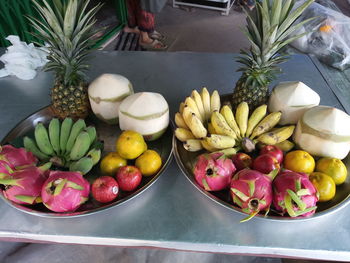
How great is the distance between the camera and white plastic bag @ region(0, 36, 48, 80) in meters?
1.34

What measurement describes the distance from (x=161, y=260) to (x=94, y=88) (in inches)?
36.4

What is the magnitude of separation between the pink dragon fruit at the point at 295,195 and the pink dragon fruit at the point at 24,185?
65cm

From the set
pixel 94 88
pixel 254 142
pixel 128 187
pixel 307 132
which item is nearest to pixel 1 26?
pixel 94 88

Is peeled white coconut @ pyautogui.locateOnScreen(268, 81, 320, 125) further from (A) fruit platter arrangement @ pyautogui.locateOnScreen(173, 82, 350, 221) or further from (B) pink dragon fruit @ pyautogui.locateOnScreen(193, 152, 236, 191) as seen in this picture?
(B) pink dragon fruit @ pyautogui.locateOnScreen(193, 152, 236, 191)

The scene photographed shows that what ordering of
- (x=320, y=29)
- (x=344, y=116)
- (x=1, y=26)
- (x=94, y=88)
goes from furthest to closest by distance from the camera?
(x=1, y=26) < (x=320, y=29) < (x=94, y=88) < (x=344, y=116)

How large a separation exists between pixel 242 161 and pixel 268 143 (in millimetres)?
147

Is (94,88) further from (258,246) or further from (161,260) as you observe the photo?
(161,260)

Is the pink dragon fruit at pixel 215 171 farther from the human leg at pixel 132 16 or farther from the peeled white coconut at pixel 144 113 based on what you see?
the human leg at pixel 132 16

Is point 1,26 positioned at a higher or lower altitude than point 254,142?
lower

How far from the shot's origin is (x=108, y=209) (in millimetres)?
821

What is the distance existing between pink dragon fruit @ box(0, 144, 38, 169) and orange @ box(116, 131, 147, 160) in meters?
0.27

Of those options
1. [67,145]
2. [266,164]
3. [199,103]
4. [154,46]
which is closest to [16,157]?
[67,145]

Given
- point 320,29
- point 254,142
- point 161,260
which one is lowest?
point 161,260

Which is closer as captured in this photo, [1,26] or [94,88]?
[94,88]
